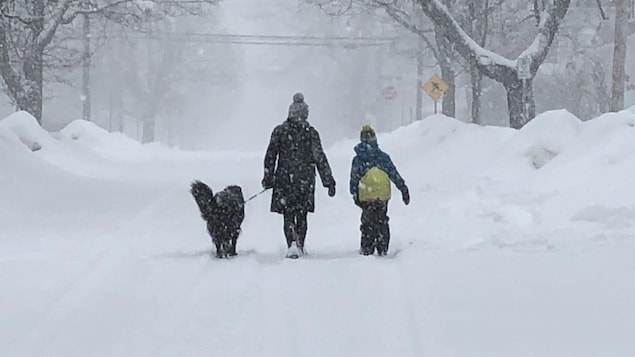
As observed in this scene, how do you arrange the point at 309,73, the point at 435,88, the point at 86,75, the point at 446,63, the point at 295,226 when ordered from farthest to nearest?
the point at 309,73 → the point at 86,75 → the point at 446,63 → the point at 435,88 → the point at 295,226

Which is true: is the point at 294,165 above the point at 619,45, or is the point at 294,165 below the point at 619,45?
below

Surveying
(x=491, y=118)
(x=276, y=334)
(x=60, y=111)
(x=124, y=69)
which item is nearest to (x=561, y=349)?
(x=276, y=334)

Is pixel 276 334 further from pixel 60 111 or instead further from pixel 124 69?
pixel 60 111

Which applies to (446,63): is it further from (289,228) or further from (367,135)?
(289,228)

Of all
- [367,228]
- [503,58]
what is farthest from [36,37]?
[367,228]

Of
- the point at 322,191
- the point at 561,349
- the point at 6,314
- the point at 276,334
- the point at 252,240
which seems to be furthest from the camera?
the point at 322,191

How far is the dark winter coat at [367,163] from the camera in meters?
9.04

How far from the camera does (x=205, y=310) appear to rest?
6660mm

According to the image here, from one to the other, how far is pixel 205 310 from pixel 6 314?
1513 millimetres

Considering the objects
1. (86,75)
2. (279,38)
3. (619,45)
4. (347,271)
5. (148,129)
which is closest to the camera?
(347,271)

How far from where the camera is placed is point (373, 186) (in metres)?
8.90

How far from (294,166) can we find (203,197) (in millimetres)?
1003

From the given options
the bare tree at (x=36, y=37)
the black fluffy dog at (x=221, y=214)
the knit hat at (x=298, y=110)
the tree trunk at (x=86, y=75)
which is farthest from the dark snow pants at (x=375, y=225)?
the tree trunk at (x=86, y=75)

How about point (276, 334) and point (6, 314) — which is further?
point (6, 314)
